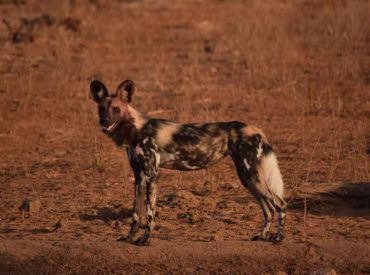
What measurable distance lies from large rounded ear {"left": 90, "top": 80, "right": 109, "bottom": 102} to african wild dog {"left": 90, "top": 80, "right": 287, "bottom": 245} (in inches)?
2.7

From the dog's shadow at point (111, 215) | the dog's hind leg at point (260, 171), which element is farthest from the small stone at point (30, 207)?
the dog's hind leg at point (260, 171)

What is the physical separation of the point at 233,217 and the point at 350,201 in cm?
88

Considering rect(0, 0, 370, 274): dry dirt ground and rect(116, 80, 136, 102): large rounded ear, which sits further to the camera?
rect(116, 80, 136, 102): large rounded ear

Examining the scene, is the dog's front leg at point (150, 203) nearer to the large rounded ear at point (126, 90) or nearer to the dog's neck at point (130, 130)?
the dog's neck at point (130, 130)

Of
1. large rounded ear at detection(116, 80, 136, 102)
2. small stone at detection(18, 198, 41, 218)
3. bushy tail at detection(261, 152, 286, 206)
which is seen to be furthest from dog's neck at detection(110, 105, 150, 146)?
small stone at detection(18, 198, 41, 218)

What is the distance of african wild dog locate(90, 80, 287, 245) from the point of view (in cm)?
469

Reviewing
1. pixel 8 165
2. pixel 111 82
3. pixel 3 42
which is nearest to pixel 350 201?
pixel 8 165

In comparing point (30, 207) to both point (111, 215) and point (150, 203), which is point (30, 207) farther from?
point (150, 203)

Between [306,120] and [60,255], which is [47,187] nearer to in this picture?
[60,255]

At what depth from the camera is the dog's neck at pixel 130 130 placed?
4.73 m

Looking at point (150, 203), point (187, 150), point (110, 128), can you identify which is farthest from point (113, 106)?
point (150, 203)

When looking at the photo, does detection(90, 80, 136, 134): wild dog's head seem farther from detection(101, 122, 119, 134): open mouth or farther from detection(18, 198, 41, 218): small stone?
detection(18, 198, 41, 218): small stone

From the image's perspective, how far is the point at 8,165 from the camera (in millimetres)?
7152

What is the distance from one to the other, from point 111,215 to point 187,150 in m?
1.03
